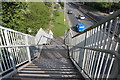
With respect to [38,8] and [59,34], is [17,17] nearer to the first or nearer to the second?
[38,8]

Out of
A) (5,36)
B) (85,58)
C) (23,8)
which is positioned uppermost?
(23,8)

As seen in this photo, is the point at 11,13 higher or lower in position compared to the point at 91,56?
higher

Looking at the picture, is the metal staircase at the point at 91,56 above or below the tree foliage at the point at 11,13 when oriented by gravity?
below

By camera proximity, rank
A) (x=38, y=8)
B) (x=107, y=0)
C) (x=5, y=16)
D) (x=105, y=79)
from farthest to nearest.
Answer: (x=107, y=0), (x=38, y=8), (x=5, y=16), (x=105, y=79)

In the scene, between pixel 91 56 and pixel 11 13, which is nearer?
pixel 91 56

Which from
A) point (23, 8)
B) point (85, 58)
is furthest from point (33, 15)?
point (85, 58)

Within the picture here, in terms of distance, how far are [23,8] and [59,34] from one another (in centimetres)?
834

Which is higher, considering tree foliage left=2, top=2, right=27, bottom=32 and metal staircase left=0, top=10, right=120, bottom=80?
tree foliage left=2, top=2, right=27, bottom=32

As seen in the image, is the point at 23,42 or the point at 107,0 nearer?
the point at 23,42

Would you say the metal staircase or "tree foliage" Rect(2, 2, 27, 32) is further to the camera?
"tree foliage" Rect(2, 2, 27, 32)

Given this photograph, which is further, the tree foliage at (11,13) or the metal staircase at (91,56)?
the tree foliage at (11,13)

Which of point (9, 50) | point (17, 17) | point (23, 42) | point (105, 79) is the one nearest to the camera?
point (105, 79)

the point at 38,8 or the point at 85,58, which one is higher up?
the point at 38,8

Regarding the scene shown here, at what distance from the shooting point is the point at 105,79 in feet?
4.81
